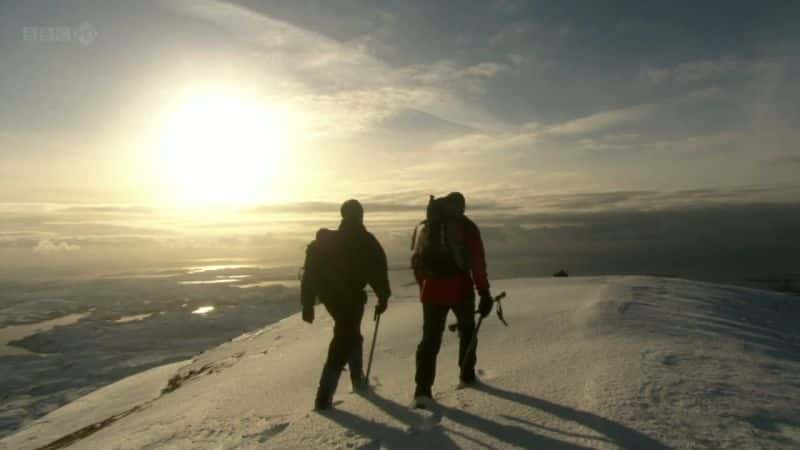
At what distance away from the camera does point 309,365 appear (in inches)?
316

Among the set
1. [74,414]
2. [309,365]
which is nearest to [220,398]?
[309,365]

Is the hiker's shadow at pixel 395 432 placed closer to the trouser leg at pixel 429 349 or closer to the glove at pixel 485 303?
the trouser leg at pixel 429 349

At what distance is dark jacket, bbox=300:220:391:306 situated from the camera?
522cm

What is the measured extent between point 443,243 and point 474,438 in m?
1.96

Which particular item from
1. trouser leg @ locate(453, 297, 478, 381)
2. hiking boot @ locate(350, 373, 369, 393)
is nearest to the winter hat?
trouser leg @ locate(453, 297, 478, 381)

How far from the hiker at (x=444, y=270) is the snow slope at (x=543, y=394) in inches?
20.2

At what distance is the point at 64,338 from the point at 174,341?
22.6m

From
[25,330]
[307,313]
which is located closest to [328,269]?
[307,313]

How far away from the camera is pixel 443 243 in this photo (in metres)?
5.01

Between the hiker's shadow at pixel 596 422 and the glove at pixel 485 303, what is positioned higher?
the glove at pixel 485 303

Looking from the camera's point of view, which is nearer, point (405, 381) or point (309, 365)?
point (405, 381)

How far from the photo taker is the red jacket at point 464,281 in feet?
16.2

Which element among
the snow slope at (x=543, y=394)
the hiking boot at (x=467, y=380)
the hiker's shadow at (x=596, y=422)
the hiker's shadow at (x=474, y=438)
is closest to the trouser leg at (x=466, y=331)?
the hiking boot at (x=467, y=380)

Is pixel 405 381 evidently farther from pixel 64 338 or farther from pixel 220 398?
pixel 64 338
